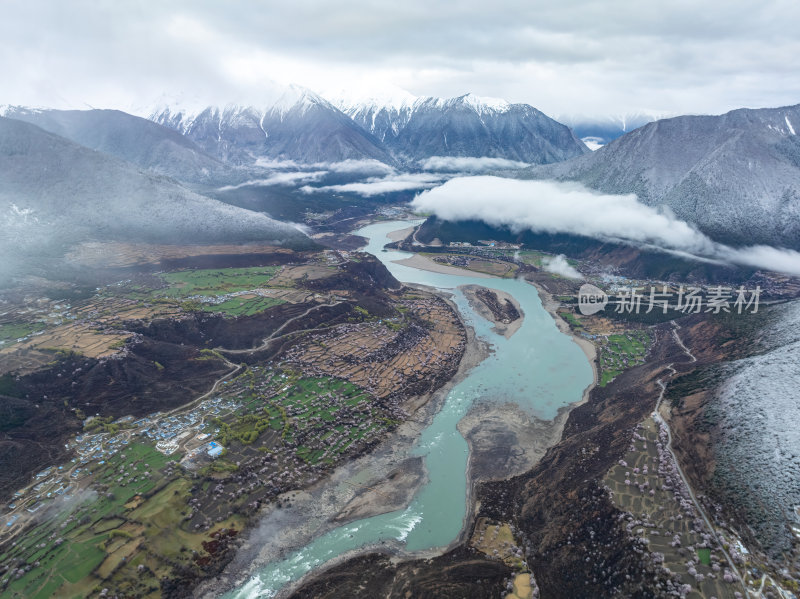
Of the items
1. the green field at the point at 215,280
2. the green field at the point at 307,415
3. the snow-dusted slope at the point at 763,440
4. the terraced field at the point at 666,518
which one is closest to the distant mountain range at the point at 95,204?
the green field at the point at 215,280

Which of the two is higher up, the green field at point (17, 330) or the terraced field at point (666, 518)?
the green field at point (17, 330)

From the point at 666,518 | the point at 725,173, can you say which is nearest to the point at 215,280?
the point at 666,518

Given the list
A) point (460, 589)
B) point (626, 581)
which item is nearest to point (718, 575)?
point (626, 581)

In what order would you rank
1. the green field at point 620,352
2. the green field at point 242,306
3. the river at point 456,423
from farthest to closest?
the green field at point 242,306 < the green field at point 620,352 < the river at point 456,423

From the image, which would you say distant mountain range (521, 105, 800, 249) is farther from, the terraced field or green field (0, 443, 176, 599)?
green field (0, 443, 176, 599)

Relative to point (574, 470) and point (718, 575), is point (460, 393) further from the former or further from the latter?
point (718, 575)

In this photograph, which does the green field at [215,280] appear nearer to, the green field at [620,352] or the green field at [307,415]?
the green field at [307,415]

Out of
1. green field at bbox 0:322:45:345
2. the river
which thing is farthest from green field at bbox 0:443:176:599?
green field at bbox 0:322:45:345

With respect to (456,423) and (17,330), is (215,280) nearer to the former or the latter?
(17,330)
